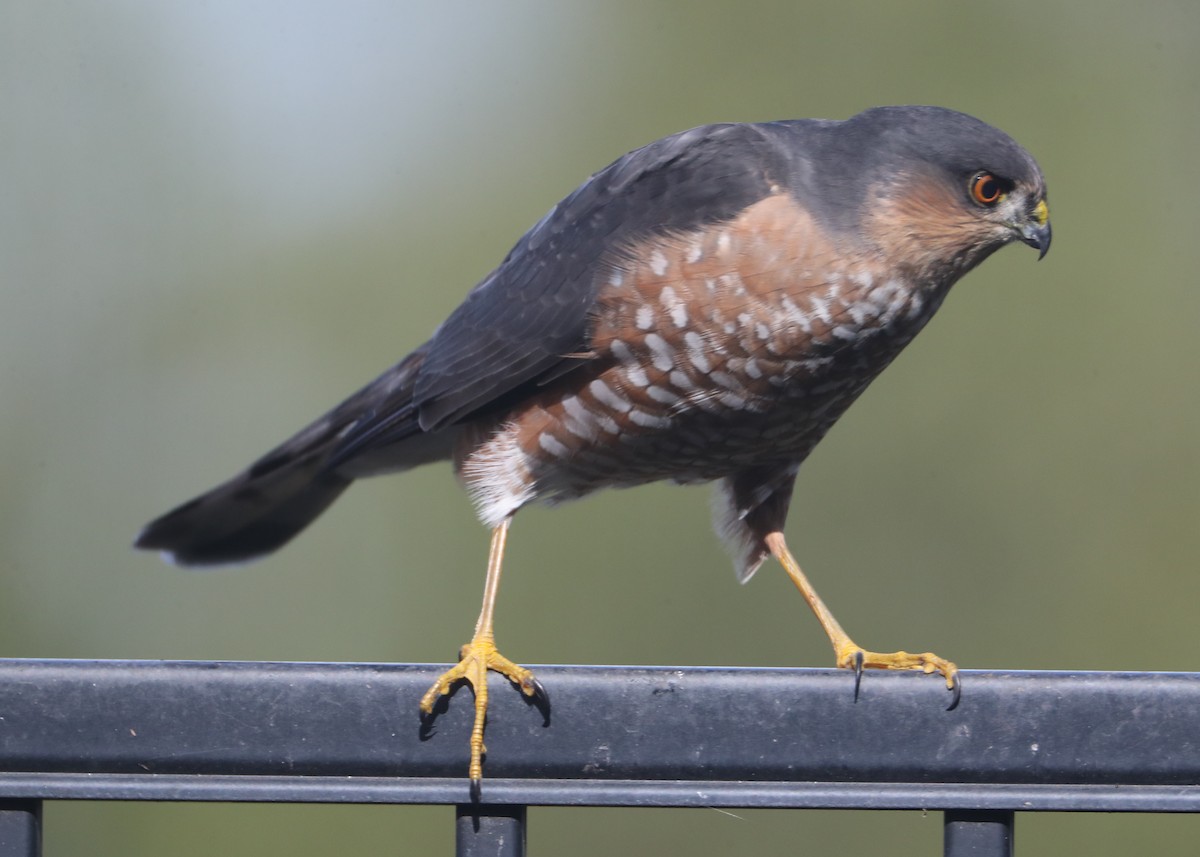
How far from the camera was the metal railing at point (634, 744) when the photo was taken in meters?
1.85

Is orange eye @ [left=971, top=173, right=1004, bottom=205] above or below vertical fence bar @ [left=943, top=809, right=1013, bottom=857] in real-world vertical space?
above

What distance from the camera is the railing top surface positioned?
6.06 feet

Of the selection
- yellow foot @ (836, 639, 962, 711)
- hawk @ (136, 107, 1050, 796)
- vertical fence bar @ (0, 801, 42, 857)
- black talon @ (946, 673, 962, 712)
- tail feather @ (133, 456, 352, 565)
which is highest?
hawk @ (136, 107, 1050, 796)

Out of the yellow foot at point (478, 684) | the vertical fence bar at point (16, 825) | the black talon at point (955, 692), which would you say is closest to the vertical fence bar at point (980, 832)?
the black talon at point (955, 692)

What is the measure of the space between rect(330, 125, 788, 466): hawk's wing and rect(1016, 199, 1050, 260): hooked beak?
550 mm

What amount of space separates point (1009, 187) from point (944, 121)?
218 mm

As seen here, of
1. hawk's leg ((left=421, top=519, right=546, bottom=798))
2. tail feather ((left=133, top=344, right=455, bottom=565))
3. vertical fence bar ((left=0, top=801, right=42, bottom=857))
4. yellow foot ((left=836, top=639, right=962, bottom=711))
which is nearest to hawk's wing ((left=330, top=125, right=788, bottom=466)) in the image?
tail feather ((left=133, top=344, right=455, bottom=565))

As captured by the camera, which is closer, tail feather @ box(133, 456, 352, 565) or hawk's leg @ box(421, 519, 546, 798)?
hawk's leg @ box(421, 519, 546, 798)

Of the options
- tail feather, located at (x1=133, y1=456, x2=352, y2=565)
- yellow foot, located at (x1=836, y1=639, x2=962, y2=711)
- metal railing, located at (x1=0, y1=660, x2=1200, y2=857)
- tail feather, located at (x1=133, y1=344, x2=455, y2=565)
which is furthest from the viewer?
tail feather, located at (x1=133, y1=456, x2=352, y2=565)

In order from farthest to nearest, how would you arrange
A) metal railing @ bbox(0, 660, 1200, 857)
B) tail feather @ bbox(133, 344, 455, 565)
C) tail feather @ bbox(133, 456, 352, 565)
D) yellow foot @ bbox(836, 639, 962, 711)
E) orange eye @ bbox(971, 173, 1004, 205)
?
1. tail feather @ bbox(133, 456, 352, 565)
2. tail feather @ bbox(133, 344, 455, 565)
3. orange eye @ bbox(971, 173, 1004, 205)
4. yellow foot @ bbox(836, 639, 962, 711)
5. metal railing @ bbox(0, 660, 1200, 857)

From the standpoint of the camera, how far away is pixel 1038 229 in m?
3.04

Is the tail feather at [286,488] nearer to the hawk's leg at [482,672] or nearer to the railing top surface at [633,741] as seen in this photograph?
the hawk's leg at [482,672]

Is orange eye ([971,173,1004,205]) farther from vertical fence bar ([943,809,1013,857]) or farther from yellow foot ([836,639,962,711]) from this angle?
vertical fence bar ([943,809,1013,857])

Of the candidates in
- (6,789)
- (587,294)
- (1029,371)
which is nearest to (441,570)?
(1029,371)
